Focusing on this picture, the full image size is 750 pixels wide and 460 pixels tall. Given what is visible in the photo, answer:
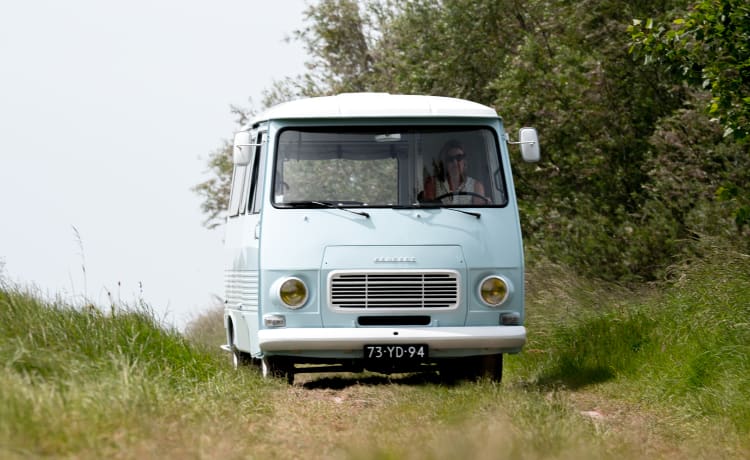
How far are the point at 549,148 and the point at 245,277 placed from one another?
452 inches

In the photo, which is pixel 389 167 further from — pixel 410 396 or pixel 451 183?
pixel 410 396

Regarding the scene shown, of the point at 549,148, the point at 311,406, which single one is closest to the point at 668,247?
the point at 549,148

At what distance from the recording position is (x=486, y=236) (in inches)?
456

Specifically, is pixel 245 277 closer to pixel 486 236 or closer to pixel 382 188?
pixel 382 188

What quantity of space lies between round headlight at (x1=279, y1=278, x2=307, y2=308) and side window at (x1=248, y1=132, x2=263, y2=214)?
1076mm

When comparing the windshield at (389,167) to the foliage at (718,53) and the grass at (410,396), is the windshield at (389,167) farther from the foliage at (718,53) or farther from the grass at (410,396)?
the foliage at (718,53)

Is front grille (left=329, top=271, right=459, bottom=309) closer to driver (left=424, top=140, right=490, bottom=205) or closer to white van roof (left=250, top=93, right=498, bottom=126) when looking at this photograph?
driver (left=424, top=140, right=490, bottom=205)

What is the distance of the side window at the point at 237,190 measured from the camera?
1381 centimetres

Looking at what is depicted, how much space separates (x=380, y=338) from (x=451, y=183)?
1.64m

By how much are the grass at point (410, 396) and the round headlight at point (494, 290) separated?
0.82 meters

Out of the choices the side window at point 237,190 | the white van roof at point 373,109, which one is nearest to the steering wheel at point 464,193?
the white van roof at point 373,109

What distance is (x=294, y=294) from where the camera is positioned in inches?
446

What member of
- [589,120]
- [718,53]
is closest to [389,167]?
[718,53]

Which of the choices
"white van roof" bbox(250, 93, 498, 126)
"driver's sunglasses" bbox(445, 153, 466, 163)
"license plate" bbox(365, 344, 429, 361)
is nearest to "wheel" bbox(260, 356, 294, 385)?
"license plate" bbox(365, 344, 429, 361)
